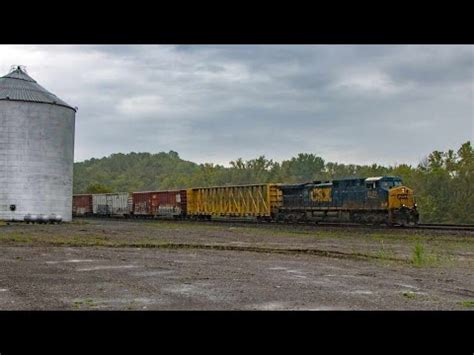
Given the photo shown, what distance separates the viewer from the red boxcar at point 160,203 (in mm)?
54844

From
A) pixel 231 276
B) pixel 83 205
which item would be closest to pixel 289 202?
pixel 231 276

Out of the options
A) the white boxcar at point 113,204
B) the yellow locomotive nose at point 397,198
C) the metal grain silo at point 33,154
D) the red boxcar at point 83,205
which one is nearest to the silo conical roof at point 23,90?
the metal grain silo at point 33,154

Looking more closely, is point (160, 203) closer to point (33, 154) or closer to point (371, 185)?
point (33, 154)

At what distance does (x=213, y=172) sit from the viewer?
131000 millimetres

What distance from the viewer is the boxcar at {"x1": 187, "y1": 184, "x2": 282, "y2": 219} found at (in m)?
44.8

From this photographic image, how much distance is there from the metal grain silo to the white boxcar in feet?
54.4

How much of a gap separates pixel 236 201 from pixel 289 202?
7990mm

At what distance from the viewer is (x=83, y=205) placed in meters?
72.6

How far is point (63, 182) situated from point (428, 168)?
47685 mm

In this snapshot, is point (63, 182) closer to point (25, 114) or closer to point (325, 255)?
point (25, 114)

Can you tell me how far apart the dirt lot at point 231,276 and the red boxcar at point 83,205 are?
47618 millimetres

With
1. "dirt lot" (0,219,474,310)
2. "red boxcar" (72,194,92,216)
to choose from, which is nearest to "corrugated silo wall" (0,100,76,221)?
"dirt lot" (0,219,474,310)

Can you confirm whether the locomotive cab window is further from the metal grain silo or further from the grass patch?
the grass patch
